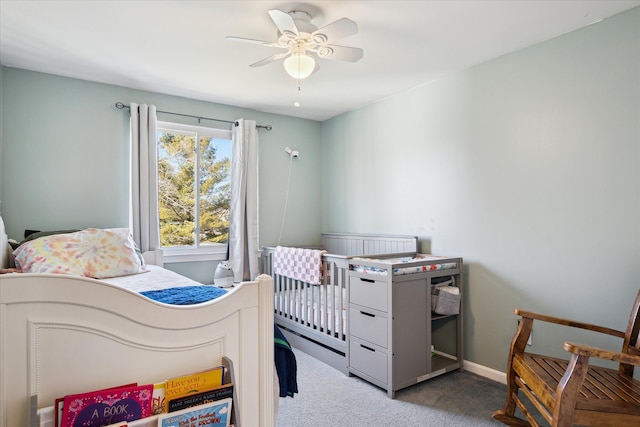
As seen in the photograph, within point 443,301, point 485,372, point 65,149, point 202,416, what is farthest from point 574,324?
point 65,149

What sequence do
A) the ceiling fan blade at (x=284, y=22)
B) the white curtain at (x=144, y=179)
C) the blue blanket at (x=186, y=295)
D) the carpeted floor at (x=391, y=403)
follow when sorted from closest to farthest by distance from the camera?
the blue blanket at (x=186, y=295)
the ceiling fan blade at (x=284, y=22)
the carpeted floor at (x=391, y=403)
the white curtain at (x=144, y=179)

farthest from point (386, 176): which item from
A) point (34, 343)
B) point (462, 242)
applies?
point (34, 343)

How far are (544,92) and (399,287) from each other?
162 cm

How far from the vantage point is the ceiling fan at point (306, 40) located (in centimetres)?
190

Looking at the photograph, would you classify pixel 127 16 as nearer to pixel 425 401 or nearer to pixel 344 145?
pixel 344 145

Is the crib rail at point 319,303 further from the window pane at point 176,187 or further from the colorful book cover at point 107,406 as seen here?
the colorful book cover at point 107,406

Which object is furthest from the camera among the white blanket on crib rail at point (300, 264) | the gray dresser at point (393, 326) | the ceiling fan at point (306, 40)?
the white blanket on crib rail at point (300, 264)

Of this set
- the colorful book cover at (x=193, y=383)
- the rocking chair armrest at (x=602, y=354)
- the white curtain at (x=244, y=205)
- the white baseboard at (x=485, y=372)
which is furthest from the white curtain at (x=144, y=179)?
the rocking chair armrest at (x=602, y=354)

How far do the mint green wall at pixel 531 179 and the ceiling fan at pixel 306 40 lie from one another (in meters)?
1.20

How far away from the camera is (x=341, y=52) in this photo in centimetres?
216

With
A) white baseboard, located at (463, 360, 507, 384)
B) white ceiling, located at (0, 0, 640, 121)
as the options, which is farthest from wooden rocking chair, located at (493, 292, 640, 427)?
white ceiling, located at (0, 0, 640, 121)

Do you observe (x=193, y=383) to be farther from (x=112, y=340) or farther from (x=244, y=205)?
(x=244, y=205)

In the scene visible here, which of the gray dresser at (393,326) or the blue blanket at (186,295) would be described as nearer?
the blue blanket at (186,295)

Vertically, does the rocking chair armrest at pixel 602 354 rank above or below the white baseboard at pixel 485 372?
above
